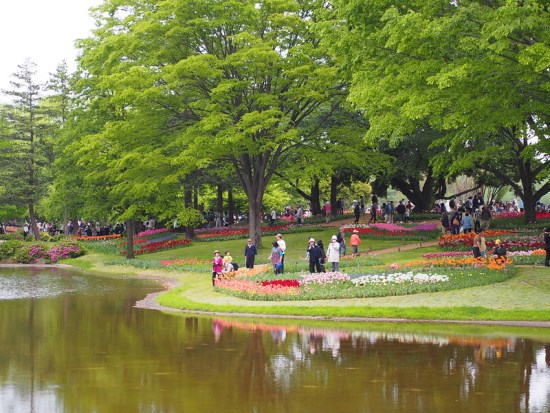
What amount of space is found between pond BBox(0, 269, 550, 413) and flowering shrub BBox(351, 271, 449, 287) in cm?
507

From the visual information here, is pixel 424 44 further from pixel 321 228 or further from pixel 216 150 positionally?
pixel 321 228

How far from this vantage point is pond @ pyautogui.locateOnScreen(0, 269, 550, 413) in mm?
11305

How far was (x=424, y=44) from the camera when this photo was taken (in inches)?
916

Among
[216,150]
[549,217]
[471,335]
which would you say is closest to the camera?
[471,335]

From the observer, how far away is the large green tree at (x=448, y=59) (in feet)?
69.9

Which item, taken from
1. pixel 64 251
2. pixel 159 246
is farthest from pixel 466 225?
pixel 64 251

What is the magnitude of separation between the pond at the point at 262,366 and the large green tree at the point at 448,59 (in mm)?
8526

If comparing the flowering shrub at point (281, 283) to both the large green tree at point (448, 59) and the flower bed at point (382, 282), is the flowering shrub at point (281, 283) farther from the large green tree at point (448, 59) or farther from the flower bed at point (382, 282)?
the large green tree at point (448, 59)

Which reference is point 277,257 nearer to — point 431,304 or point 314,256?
point 314,256

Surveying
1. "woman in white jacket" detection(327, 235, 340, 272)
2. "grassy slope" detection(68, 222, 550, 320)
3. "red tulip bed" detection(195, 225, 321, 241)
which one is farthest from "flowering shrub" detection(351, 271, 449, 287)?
"red tulip bed" detection(195, 225, 321, 241)

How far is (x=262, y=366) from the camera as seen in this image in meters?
14.1

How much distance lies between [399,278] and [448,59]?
301 inches

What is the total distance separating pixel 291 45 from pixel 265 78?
2.35 meters

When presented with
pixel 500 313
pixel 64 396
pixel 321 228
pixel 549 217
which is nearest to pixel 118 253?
pixel 321 228
